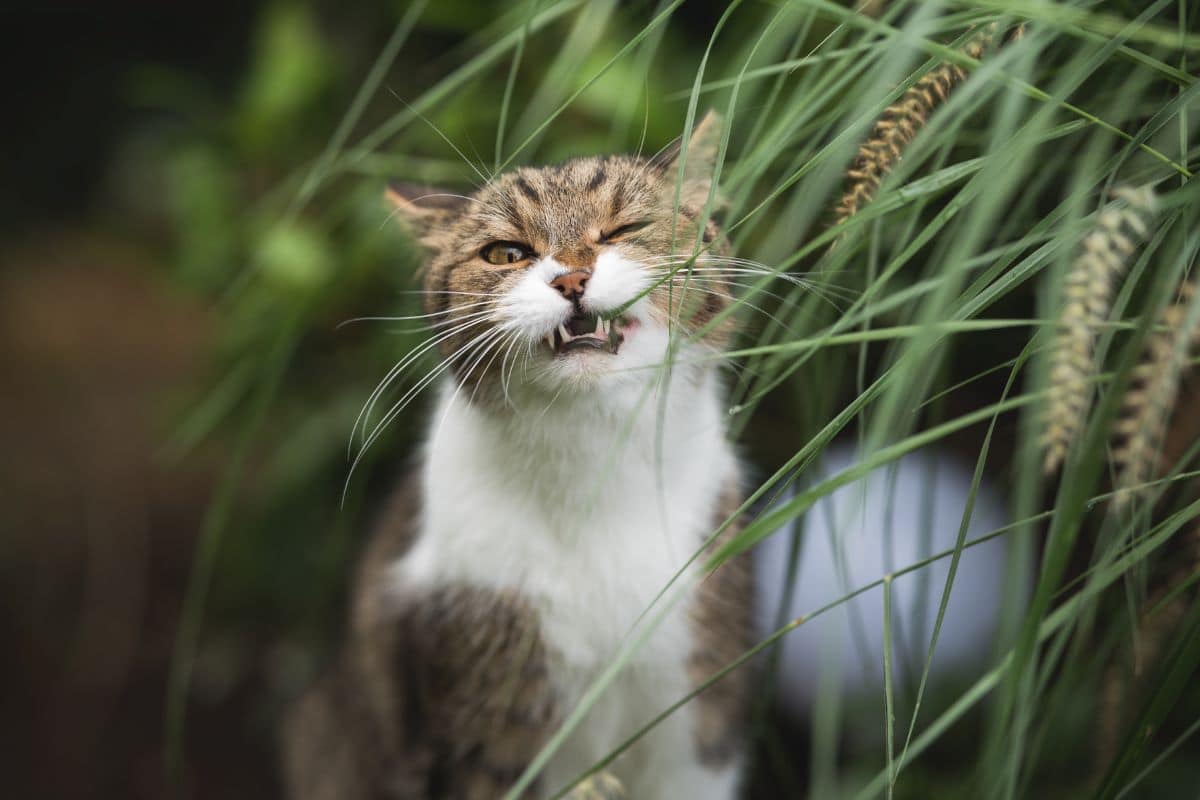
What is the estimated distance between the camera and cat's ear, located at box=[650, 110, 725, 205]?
4.41ft

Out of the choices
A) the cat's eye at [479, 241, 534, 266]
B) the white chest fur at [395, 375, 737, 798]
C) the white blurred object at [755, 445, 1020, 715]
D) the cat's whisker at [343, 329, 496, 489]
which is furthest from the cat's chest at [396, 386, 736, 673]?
the white blurred object at [755, 445, 1020, 715]

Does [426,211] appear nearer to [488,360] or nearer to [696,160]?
[488,360]

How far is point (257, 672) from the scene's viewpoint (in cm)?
277

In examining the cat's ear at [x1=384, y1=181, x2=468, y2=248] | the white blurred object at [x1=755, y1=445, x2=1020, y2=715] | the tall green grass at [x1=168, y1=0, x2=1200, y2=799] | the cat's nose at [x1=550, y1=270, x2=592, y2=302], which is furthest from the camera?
the white blurred object at [x1=755, y1=445, x2=1020, y2=715]

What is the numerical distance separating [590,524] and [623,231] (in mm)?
399

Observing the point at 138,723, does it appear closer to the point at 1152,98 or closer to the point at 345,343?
the point at 345,343

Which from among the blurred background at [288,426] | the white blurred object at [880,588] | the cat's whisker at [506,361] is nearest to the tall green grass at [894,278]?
the blurred background at [288,426]

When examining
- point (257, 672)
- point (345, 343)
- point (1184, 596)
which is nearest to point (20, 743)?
point (257, 672)

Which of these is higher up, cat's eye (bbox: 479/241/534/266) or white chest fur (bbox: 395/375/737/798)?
cat's eye (bbox: 479/241/534/266)

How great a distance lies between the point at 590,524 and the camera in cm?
147

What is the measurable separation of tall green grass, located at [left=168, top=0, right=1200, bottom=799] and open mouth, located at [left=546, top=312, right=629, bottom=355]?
0.16 meters

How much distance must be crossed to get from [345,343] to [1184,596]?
1.72 m

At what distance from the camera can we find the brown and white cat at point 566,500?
4.32 feet

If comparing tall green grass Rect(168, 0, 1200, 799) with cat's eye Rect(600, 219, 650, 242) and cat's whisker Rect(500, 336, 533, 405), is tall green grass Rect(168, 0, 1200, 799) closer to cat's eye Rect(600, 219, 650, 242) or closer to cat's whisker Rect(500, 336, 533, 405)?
cat's eye Rect(600, 219, 650, 242)
